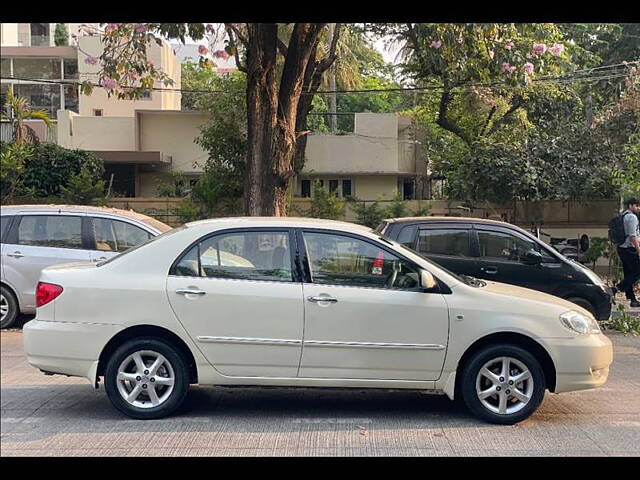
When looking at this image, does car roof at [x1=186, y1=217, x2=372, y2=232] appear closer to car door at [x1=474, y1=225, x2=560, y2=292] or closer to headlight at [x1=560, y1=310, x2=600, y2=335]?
headlight at [x1=560, y1=310, x2=600, y2=335]

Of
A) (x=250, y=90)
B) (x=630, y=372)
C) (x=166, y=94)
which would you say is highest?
(x=166, y=94)

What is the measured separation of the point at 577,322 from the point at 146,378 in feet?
11.5

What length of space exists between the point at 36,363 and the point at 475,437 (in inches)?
134

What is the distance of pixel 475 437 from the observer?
5.48 meters

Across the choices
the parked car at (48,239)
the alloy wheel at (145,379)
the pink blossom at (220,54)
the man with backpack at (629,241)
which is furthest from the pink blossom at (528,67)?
the alloy wheel at (145,379)

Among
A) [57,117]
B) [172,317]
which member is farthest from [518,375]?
[57,117]

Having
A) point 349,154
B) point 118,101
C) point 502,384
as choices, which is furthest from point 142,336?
point 118,101

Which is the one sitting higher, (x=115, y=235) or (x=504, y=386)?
(x=115, y=235)

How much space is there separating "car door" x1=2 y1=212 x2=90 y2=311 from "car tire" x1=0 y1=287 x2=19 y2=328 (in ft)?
0.35

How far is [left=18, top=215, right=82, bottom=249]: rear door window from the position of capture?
7.35 m

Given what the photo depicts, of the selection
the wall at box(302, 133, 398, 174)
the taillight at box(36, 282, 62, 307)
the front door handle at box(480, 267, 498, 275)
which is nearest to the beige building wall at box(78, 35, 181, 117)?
the wall at box(302, 133, 398, 174)

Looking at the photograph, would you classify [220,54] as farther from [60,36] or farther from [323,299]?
[60,36]

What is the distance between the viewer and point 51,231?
26.9 feet
